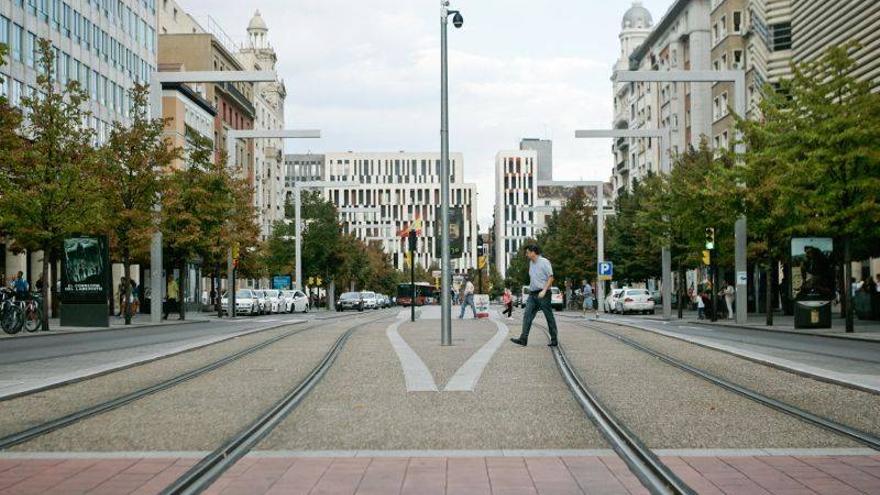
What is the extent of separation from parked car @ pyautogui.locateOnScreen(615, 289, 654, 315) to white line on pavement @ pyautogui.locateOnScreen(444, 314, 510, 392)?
39.8 meters

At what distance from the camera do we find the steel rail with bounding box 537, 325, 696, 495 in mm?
6531

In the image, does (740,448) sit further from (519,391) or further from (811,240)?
(811,240)

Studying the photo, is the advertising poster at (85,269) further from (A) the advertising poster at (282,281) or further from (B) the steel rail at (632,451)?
(A) the advertising poster at (282,281)

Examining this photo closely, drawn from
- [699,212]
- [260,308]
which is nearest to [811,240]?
[699,212]

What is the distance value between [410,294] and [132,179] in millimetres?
78241

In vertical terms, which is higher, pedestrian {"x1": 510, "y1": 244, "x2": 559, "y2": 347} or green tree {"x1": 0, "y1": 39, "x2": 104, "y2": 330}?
green tree {"x1": 0, "y1": 39, "x2": 104, "y2": 330}

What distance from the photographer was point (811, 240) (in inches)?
1203

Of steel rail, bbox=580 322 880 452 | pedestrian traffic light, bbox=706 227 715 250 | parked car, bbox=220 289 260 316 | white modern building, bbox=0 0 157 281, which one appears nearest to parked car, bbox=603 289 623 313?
parked car, bbox=220 289 260 316

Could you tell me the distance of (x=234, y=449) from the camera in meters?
8.00

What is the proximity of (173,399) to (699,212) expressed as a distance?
108 feet

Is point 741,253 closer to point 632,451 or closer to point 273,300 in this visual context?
point 632,451

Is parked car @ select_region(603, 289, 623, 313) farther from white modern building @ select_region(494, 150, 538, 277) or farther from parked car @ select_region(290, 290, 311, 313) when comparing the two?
white modern building @ select_region(494, 150, 538, 277)

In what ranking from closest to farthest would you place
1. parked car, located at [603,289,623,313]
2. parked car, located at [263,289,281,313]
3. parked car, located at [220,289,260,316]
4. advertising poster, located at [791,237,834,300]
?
advertising poster, located at [791,237,834,300], parked car, located at [220,289,260,316], parked car, located at [263,289,281,313], parked car, located at [603,289,623,313]

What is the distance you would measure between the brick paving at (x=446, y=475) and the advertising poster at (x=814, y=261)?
23.9 metres
